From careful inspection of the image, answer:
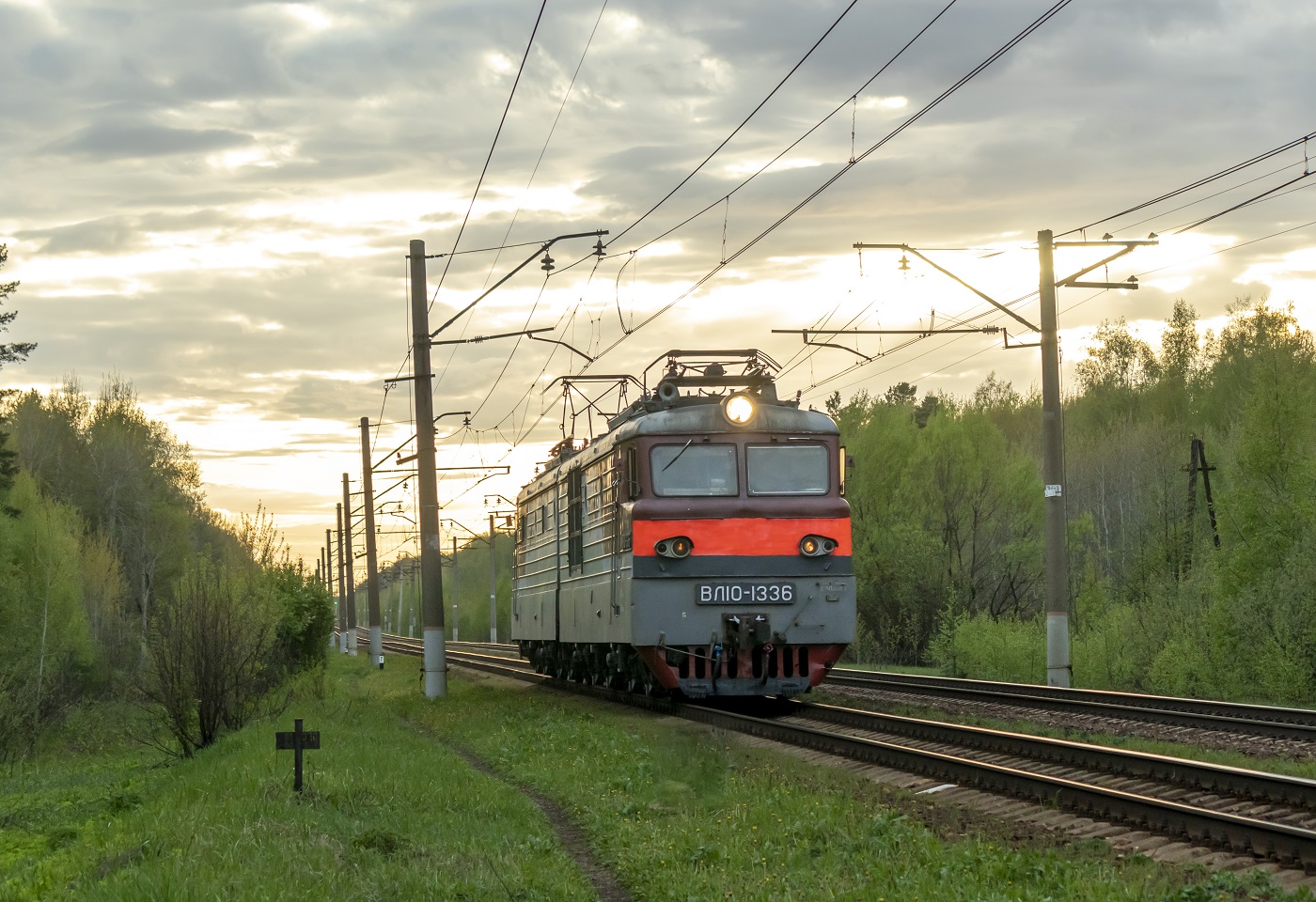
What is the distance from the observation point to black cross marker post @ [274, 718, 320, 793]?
11648mm

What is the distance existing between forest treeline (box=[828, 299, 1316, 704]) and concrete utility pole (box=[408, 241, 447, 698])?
11.0 meters

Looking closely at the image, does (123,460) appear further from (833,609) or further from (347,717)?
(833,609)

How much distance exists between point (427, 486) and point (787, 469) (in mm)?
8686

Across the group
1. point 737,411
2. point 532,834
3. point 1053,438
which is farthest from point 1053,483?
point 532,834

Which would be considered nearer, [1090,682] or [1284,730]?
[1284,730]

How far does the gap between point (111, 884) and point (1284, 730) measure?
11.2 m

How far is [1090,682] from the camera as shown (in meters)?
24.6

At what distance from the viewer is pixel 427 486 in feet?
81.2

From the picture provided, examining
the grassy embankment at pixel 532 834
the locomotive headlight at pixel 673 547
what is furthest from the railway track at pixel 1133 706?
the grassy embankment at pixel 532 834

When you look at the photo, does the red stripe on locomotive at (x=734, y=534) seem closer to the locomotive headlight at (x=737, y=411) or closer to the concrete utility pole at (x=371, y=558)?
the locomotive headlight at (x=737, y=411)

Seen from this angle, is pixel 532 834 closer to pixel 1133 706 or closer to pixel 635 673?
pixel 635 673

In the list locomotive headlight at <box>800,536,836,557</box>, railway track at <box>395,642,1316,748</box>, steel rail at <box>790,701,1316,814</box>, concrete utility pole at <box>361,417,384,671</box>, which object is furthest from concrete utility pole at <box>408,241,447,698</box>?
concrete utility pole at <box>361,417,384,671</box>

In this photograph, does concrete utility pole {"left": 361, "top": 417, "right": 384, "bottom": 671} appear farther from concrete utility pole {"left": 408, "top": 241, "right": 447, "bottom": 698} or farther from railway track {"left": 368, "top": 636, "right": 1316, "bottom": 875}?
railway track {"left": 368, "top": 636, "right": 1316, "bottom": 875}

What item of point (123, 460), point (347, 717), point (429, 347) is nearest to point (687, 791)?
point (347, 717)
